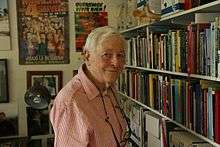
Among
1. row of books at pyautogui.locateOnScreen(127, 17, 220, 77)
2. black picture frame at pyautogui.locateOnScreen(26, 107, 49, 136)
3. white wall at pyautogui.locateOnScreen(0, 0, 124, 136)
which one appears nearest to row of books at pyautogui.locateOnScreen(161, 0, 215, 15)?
row of books at pyautogui.locateOnScreen(127, 17, 220, 77)

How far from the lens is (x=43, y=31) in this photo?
11.1ft

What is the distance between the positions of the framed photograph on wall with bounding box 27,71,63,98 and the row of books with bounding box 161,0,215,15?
5.13ft

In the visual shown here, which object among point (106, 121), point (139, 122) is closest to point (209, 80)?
point (106, 121)

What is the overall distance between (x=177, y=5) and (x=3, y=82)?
6.70 ft

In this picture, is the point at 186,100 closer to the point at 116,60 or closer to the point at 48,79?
the point at 116,60

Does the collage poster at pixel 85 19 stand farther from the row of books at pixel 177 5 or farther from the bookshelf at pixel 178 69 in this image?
the row of books at pixel 177 5

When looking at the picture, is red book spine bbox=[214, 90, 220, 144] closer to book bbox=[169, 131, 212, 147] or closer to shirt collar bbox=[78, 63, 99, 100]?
book bbox=[169, 131, 212, 147]

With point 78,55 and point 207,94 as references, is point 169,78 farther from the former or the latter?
point 78,55

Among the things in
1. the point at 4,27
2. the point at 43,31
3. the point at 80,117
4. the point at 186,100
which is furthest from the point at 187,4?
the point at 4,27

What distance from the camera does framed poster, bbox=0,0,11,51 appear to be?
129 inches

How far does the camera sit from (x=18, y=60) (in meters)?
3.37

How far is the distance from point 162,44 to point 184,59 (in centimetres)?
38

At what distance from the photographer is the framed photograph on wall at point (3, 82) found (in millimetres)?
3301

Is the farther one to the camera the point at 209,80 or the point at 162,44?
the point at 162,44
